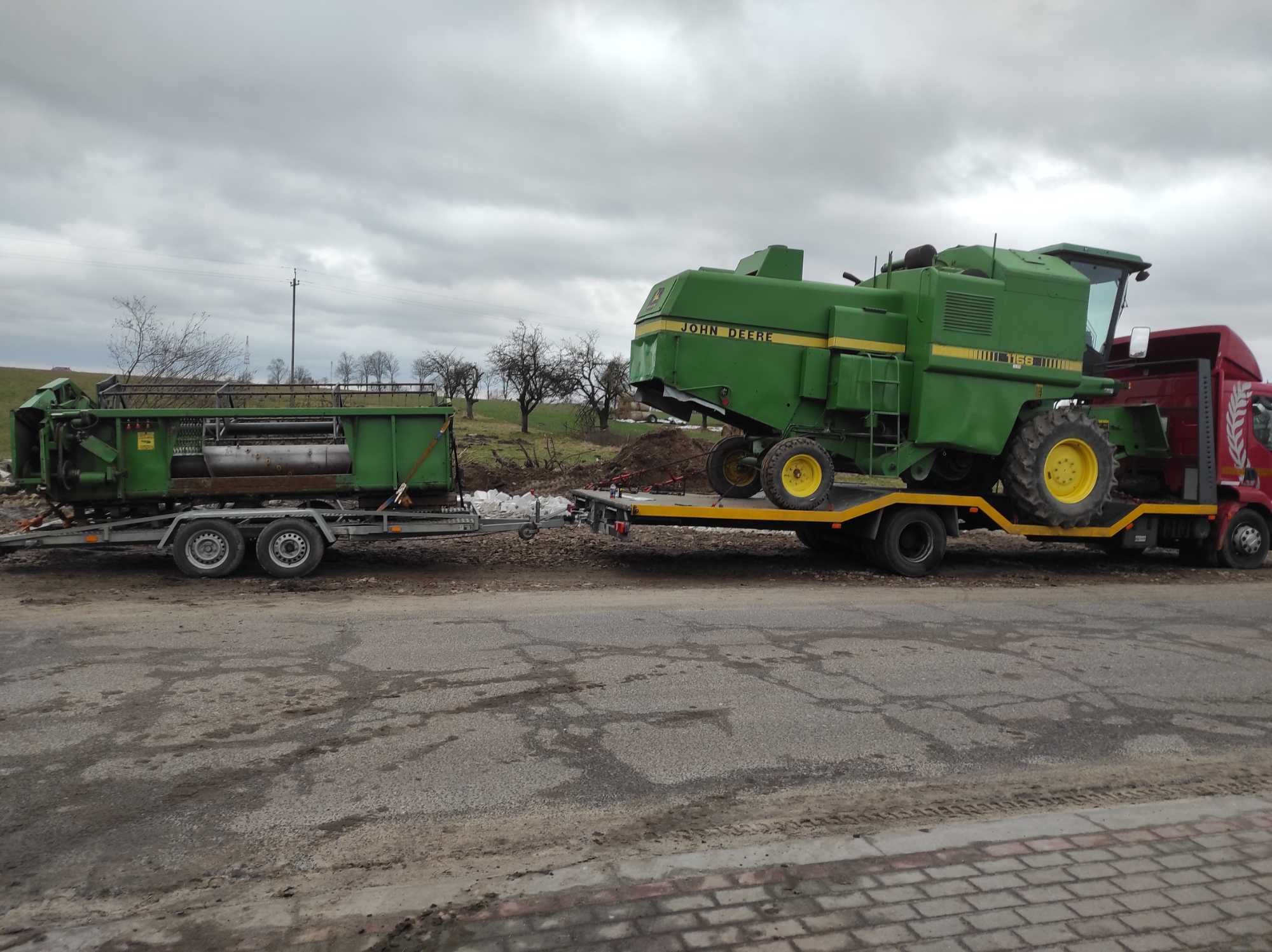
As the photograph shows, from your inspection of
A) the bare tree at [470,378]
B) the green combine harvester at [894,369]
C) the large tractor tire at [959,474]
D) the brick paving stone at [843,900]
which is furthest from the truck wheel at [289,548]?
the bare tree at [470,378]

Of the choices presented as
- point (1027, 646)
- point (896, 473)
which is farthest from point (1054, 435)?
point (1027, 646)

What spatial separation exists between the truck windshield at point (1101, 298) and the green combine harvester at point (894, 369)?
0.68 meters

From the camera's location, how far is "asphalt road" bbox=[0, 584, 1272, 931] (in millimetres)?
4086

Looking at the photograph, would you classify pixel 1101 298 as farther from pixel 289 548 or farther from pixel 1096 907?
pixel 1096 907

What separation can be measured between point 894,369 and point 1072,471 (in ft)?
9.43

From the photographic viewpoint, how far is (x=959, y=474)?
12805 millimetres

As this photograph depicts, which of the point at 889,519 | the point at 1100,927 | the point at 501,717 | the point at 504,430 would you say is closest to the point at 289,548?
the point at 501,717

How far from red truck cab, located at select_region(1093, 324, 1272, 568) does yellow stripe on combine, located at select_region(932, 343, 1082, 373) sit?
1.37 meters

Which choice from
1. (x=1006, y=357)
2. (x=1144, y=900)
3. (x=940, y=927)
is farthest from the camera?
(x=1006, y=357)

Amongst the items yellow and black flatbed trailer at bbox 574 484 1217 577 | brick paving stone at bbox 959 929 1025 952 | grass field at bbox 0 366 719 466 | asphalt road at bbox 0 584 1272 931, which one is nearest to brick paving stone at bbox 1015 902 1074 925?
brick paving stone at bbox 959 929 1025 952

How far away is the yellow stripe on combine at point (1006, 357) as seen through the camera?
1159 centimetres

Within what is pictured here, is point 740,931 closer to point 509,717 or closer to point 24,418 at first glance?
point 509,717

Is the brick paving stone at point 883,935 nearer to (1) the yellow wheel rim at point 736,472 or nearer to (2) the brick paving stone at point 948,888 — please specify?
(2) the brick paving stone at point 948,888

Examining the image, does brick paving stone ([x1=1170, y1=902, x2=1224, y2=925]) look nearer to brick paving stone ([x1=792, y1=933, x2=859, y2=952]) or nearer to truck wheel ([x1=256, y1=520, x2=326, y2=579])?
brick paving stone ([x1=792, y1=933, x2=859, y2=952])
